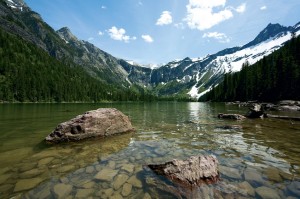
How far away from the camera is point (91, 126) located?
17.1m

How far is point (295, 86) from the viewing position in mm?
80438

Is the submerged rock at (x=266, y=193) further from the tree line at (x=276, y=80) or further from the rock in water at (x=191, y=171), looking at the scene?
the tree line at (x=276, y=80)

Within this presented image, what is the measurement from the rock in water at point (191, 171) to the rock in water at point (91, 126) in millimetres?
9130

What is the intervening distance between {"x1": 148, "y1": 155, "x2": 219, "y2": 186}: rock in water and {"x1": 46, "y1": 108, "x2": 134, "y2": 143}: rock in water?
30.0 feet

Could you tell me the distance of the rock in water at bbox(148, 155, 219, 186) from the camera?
26.5 feet

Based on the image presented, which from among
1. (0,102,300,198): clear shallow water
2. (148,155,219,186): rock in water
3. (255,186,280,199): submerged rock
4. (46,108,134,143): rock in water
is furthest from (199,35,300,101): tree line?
(148,155,219,186): rock in water

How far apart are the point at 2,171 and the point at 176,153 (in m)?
8.97

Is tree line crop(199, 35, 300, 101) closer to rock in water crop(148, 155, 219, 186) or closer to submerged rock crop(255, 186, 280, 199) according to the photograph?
submerged rock crop(255, 186, 280, 199)

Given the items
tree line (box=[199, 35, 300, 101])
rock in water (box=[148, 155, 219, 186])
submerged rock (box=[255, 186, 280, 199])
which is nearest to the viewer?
submerged rock (box=[255, 186, 280, 199])

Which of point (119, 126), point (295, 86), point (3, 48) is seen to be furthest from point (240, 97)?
point (3, 48)

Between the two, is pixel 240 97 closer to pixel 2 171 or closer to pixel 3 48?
pixel 2 171

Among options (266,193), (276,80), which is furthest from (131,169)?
(276,80)

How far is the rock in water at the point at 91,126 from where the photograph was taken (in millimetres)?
15742

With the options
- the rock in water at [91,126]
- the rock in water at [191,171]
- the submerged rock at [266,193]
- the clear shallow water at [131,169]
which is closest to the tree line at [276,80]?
the clear shallow water at [131,169]
